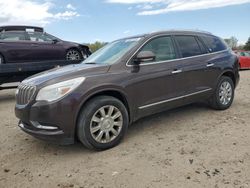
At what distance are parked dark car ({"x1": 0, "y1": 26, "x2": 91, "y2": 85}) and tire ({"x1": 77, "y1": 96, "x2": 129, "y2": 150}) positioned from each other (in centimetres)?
434

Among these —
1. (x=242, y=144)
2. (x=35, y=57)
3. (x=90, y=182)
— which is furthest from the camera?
(x=35, y=57)

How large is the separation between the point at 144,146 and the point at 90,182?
4.00 ft

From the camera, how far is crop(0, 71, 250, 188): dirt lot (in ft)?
10.7

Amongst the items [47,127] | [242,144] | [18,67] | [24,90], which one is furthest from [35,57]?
[242,144]

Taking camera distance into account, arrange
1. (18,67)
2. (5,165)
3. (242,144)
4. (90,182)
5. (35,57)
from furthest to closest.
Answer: (35,57)
(18,67)
(242,144)
(5,165)
(90,182)

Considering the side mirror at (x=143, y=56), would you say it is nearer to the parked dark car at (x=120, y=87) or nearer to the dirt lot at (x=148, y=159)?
the parked dark car at (x=120, y=87)

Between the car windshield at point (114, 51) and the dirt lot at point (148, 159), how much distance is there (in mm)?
1325

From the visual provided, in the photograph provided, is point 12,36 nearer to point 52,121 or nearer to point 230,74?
point 52,121

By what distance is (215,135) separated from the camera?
14.9 ft

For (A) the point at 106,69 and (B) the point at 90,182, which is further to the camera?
(A) the point at 106,69

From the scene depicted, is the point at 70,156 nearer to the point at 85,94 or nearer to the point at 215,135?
the point at 85,94

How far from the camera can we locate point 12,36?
8477mm

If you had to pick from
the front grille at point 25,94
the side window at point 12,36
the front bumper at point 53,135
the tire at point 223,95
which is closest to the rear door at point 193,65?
the tire at point 223,95

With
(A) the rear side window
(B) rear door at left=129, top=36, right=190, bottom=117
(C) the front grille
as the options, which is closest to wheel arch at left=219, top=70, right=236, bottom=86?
(A) the rear side window
